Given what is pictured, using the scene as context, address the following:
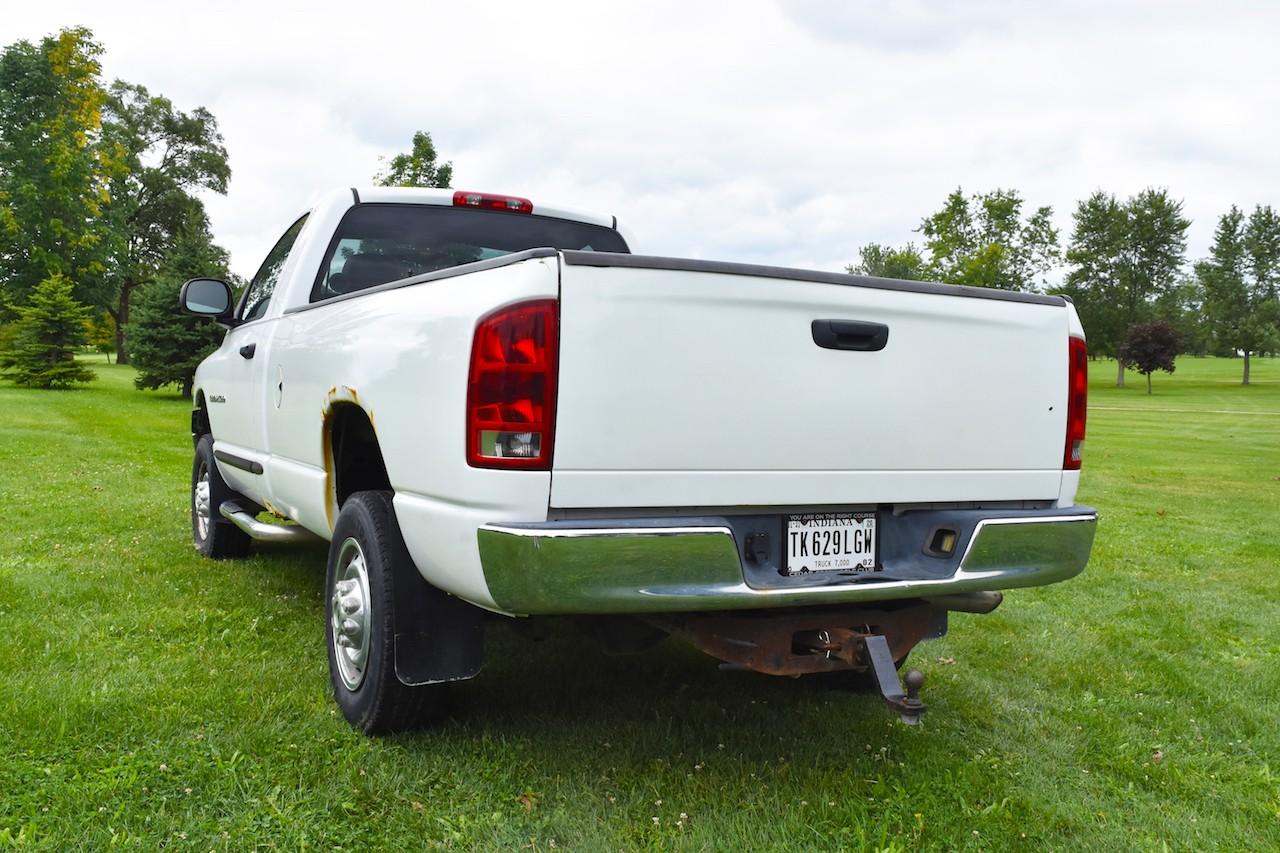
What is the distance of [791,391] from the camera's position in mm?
2967

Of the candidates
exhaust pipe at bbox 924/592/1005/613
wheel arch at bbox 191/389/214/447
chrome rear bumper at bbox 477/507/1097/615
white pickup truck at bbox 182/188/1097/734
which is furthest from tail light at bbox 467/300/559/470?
wheel arch at bbox 191/389/214/447

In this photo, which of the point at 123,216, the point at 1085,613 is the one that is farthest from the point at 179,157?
the point at 1085,613

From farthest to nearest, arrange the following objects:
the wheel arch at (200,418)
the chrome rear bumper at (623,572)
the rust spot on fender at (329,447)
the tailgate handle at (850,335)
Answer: the wheel arch at (200,418), the rust spot on fender at (329,447), the tailgate handle at (850,335), the chrome rear bumper at (623,572)

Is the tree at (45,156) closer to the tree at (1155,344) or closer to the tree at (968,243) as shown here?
the tree at (968,243)

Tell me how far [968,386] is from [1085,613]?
3.23 m

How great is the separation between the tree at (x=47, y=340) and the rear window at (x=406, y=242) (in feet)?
80.5

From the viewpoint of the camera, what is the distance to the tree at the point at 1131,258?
71.4 meters

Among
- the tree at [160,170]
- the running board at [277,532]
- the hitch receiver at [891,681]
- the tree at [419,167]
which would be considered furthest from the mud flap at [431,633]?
the tree at [160,170]

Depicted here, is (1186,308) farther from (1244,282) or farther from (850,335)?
(850,335)

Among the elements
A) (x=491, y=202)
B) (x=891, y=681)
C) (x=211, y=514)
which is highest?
(x=491, y=202)

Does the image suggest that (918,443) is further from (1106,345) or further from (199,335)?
(1106,345)

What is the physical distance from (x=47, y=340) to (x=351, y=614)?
26.6 metres

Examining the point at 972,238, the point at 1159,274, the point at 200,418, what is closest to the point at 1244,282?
the point at 1159,274

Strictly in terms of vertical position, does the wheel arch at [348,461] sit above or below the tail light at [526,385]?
below
